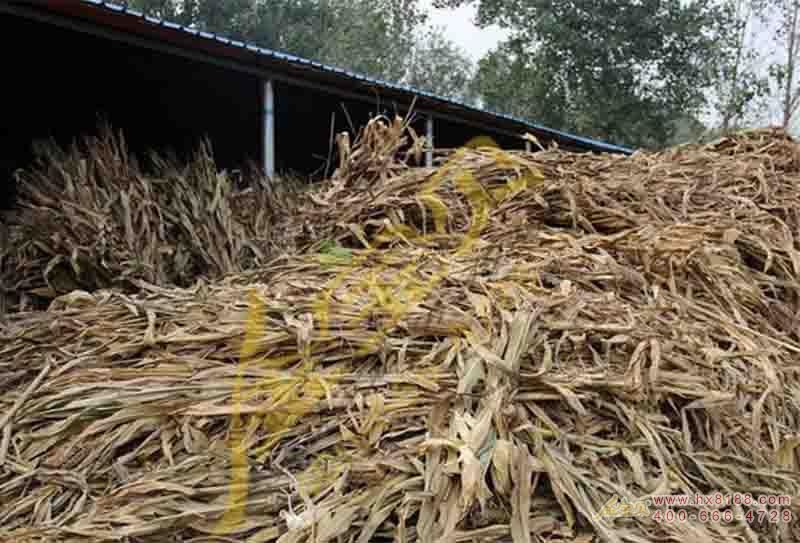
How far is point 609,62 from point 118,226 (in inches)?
545

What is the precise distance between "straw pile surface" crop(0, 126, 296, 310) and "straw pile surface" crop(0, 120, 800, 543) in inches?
29.2

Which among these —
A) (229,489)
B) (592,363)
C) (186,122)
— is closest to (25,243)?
(229,489)

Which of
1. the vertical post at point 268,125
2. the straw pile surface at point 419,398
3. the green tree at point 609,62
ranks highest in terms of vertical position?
the green tree at point 609,62

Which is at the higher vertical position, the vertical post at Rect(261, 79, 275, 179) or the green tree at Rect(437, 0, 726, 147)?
the green tree at Rect(437, 0, 726, 147)

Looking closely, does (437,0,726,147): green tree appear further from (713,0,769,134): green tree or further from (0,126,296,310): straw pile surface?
(0,126,296,310): straw pile surface

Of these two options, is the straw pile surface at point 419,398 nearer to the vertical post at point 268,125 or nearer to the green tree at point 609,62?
the vertical post at point 268,125

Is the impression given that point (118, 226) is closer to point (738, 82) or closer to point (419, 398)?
point (419, 398)

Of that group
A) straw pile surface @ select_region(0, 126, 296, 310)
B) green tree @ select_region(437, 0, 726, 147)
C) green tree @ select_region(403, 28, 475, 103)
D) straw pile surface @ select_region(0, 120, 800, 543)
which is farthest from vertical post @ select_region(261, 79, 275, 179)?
green tree @ select_region(403, 28, 475, 103)

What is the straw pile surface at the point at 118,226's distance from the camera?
3.01 metres

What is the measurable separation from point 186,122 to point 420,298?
18.4 feet

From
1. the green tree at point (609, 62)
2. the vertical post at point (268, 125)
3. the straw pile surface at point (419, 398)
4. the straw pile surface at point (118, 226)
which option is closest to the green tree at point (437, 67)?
the green tree at point (609, 62)

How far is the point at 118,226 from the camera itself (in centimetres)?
322

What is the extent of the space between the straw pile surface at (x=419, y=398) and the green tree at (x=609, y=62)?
44.5ft

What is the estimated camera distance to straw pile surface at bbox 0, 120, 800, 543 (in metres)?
1.29
